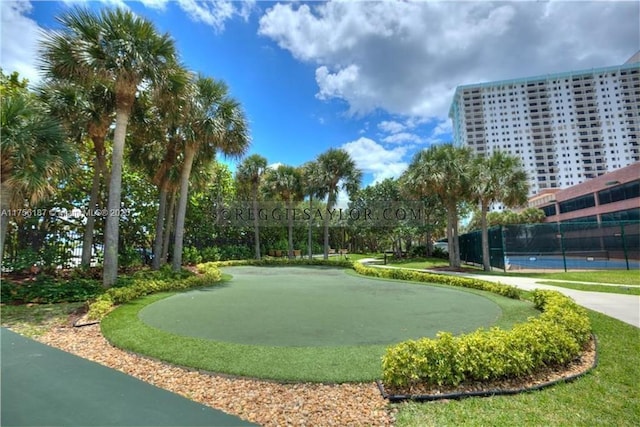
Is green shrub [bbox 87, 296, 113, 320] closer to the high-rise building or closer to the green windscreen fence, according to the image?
the green windscreen fence

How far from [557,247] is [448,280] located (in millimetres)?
9601

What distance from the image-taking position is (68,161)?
26.2 feet

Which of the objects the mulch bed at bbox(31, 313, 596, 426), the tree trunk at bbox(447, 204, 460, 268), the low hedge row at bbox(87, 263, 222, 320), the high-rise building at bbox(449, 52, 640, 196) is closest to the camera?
the mulch bed at bbox(31, 313, 596, 426)

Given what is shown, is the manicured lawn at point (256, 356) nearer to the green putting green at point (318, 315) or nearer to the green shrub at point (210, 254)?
the green putting green at point (318, 315)

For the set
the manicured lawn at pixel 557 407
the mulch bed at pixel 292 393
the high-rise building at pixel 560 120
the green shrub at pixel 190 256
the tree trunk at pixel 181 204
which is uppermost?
the high-rise building at pixel 560 120

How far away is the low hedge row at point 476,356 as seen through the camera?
315 centimetres

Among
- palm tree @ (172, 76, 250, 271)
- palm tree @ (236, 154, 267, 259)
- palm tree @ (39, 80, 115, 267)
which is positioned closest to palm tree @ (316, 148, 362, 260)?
palm tree @ (236, 154, 267, 259)

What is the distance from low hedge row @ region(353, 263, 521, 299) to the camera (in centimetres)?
865

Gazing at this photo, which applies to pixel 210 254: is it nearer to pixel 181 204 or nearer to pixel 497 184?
pixel 181 204

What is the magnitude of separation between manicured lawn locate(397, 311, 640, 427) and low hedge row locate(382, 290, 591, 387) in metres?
0.27

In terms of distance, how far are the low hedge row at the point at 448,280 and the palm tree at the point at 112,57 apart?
1007 cm

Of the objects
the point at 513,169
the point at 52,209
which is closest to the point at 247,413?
the point at 52,209

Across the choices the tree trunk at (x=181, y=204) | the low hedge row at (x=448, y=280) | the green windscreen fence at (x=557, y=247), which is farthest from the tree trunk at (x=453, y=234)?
the tree trunk at (x=181, y=204)

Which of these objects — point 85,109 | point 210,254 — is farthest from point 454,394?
point 210,254
